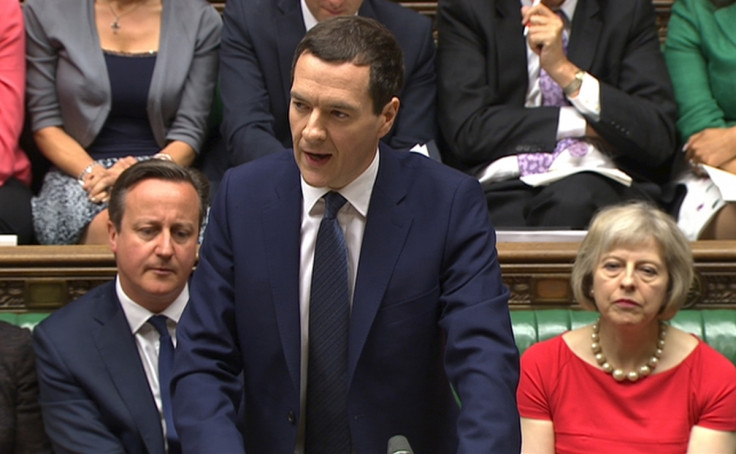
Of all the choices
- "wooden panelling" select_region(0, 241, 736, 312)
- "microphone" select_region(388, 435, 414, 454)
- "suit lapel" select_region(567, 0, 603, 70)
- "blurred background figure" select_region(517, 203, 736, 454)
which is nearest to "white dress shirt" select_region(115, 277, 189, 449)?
"wooden panelling" select_region(0, 241, 736, 312)

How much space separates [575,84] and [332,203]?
130 centimetres

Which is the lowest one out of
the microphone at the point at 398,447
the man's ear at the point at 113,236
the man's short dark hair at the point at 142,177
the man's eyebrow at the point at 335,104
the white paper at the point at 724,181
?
the white paper at the point at 724,181

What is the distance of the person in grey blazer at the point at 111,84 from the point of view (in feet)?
9.20

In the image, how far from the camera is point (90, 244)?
8.66 feet

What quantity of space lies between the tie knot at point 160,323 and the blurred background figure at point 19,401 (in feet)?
0.76

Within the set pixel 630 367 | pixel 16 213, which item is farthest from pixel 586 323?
pixel 16 213

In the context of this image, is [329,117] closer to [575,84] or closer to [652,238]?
[652,238]

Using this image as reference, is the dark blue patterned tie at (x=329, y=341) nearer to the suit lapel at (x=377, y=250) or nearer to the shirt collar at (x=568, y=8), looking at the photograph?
the suit lapel at (x=377, y=250)

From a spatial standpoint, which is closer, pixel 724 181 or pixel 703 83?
pixel 724 181

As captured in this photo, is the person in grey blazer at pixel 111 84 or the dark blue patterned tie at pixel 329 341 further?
the person in grey blazer at pixel 111 84

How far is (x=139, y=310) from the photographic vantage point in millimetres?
2197

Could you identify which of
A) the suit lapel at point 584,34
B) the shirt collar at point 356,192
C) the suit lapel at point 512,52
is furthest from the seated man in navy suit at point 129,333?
the suit lapel at point 584,34

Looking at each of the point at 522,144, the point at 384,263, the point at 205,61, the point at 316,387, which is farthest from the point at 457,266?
the point at 205,61

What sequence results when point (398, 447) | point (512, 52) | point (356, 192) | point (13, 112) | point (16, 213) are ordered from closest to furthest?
point (398, 447)
point (356, 192)
point (16, 213)
point (13, 112)
point (512, 52)
